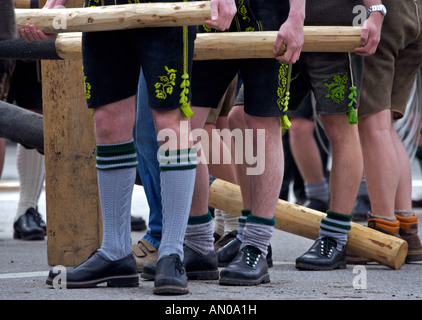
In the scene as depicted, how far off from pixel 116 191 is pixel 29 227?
2145 millimetres

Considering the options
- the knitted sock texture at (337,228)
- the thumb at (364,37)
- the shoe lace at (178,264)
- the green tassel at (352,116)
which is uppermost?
the thumb at (364,37)

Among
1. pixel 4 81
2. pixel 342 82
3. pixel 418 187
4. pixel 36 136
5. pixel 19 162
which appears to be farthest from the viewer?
pixel 418 187

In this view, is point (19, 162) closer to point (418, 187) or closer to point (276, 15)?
point (276, 15)

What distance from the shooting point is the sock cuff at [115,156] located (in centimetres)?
320

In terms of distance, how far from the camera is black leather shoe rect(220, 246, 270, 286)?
3338 millimetres

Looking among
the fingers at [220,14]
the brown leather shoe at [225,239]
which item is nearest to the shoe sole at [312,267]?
the brown leather shoe at [225,239]

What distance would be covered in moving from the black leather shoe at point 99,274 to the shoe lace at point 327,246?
998mm

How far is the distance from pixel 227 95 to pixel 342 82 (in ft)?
2.27

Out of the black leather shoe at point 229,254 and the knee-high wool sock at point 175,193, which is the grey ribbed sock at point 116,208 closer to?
the knee-high wool sock at point 175,193

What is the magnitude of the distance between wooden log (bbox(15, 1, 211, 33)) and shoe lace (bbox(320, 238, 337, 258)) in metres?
1.39

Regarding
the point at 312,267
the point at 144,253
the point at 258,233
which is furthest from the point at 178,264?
the point at 312,267

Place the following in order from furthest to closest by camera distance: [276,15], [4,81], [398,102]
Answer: [4,81], [398,102], [276,15]
